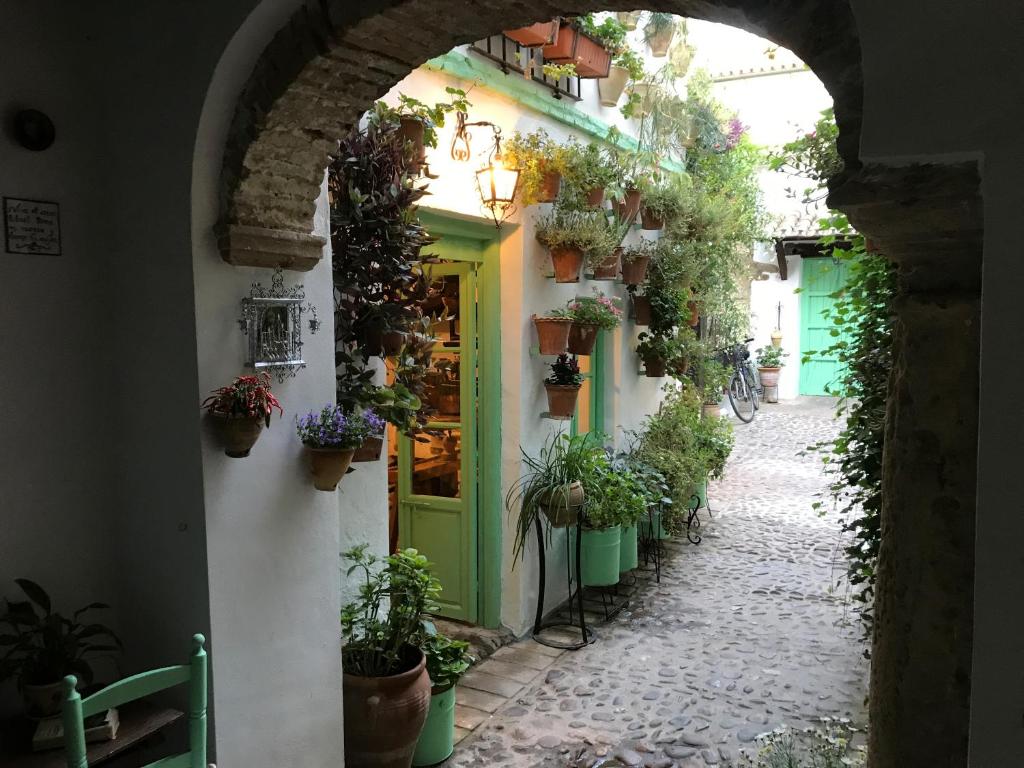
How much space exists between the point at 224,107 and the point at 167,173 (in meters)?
0.28

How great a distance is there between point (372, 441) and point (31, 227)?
1.38 meters

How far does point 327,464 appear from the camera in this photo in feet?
8.81

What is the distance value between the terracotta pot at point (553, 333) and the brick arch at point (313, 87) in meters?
2.38

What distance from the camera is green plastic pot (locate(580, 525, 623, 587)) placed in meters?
5.03

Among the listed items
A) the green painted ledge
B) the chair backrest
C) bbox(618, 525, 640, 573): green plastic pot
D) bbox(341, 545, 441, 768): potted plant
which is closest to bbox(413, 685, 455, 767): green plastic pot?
bbox(341, 545, 441, 768): potted plant

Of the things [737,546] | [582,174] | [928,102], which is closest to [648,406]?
[737,546]

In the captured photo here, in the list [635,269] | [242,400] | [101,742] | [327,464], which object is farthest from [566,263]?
[101,742]

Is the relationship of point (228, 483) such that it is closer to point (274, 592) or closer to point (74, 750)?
point (274, 592)

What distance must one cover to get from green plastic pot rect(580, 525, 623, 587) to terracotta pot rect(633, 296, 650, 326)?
6.92 feet

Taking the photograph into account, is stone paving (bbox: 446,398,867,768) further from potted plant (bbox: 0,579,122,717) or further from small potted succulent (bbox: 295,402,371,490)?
potted plant (bbox: 0,579,122,717)

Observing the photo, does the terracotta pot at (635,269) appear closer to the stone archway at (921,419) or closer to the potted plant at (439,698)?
the potted plant at (439,698)

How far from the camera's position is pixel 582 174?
4.89 m

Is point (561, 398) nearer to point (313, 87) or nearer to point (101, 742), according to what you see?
point (313, 87)

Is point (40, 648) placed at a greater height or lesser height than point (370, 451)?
lesser
